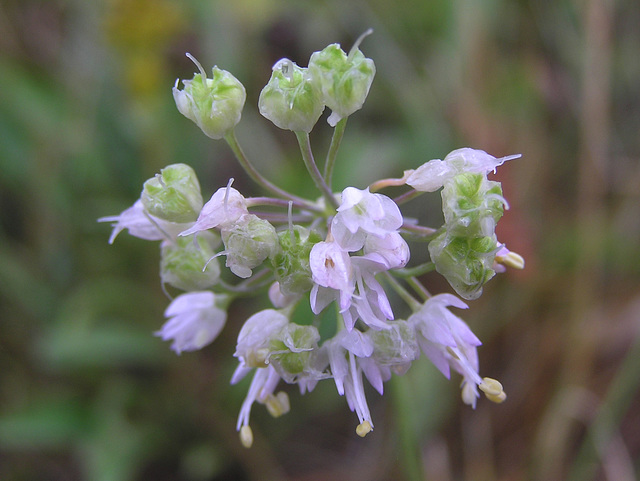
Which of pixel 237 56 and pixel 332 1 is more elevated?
pixel 332 1

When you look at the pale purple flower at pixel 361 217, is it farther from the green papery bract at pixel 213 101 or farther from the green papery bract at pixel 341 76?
the green papery bract at pixel 213 101

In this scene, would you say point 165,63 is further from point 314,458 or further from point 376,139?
point 314,458

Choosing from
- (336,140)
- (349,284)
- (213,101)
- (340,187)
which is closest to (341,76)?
(336,140)

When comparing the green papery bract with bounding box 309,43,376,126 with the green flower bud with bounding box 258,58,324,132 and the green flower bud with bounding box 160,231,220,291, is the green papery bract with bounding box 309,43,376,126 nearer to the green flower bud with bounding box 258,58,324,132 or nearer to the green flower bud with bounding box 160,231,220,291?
the green flower bud with bounding box 258,58,324,132

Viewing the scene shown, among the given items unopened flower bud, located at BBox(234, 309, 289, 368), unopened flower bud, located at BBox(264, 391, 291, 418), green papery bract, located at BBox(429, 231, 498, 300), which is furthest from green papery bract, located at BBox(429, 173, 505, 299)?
unopened flower bud, located at BBox(264, 391, 291, 418)

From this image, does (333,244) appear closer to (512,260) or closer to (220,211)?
(220,211)

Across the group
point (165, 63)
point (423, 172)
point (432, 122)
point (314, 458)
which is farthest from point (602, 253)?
point (165, 63)

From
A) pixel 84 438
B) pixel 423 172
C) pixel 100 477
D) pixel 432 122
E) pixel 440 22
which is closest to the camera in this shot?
pixel 423 172
